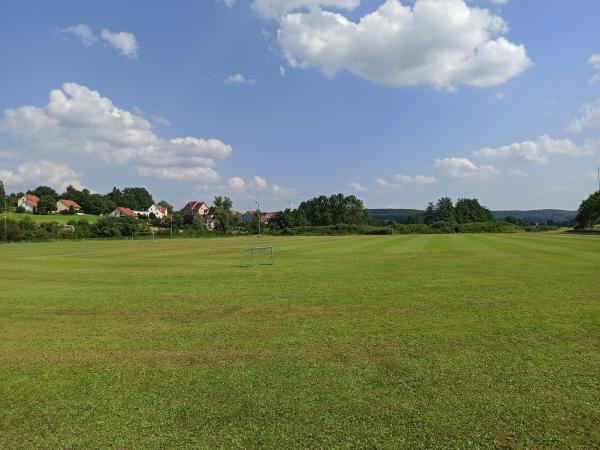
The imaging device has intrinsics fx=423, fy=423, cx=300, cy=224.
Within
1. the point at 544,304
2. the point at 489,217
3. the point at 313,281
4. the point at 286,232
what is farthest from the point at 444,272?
the point at 489,217

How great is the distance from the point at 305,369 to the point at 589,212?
113m

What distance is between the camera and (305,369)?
7688mm

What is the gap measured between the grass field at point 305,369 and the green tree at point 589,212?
95.5 metres

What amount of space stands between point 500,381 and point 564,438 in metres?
1.81

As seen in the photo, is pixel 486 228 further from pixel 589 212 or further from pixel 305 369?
pixel 305 369

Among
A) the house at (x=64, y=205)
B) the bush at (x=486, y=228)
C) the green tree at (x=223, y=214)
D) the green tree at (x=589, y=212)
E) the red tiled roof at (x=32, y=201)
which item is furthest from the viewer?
the house at (x=64, y=205)

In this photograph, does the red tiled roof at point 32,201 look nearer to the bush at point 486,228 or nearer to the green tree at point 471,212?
the bush at point 486,228

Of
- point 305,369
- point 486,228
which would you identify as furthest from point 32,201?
point 305,369

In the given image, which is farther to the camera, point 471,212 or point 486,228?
point 471,212

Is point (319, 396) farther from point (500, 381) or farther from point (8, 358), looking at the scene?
point (8, 358)

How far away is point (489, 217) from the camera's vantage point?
182m

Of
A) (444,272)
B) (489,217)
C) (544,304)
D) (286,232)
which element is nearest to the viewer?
(544,304)

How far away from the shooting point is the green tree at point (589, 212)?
94000mm

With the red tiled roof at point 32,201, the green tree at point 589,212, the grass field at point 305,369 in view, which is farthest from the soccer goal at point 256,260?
the red tiled roof at point 32,201
